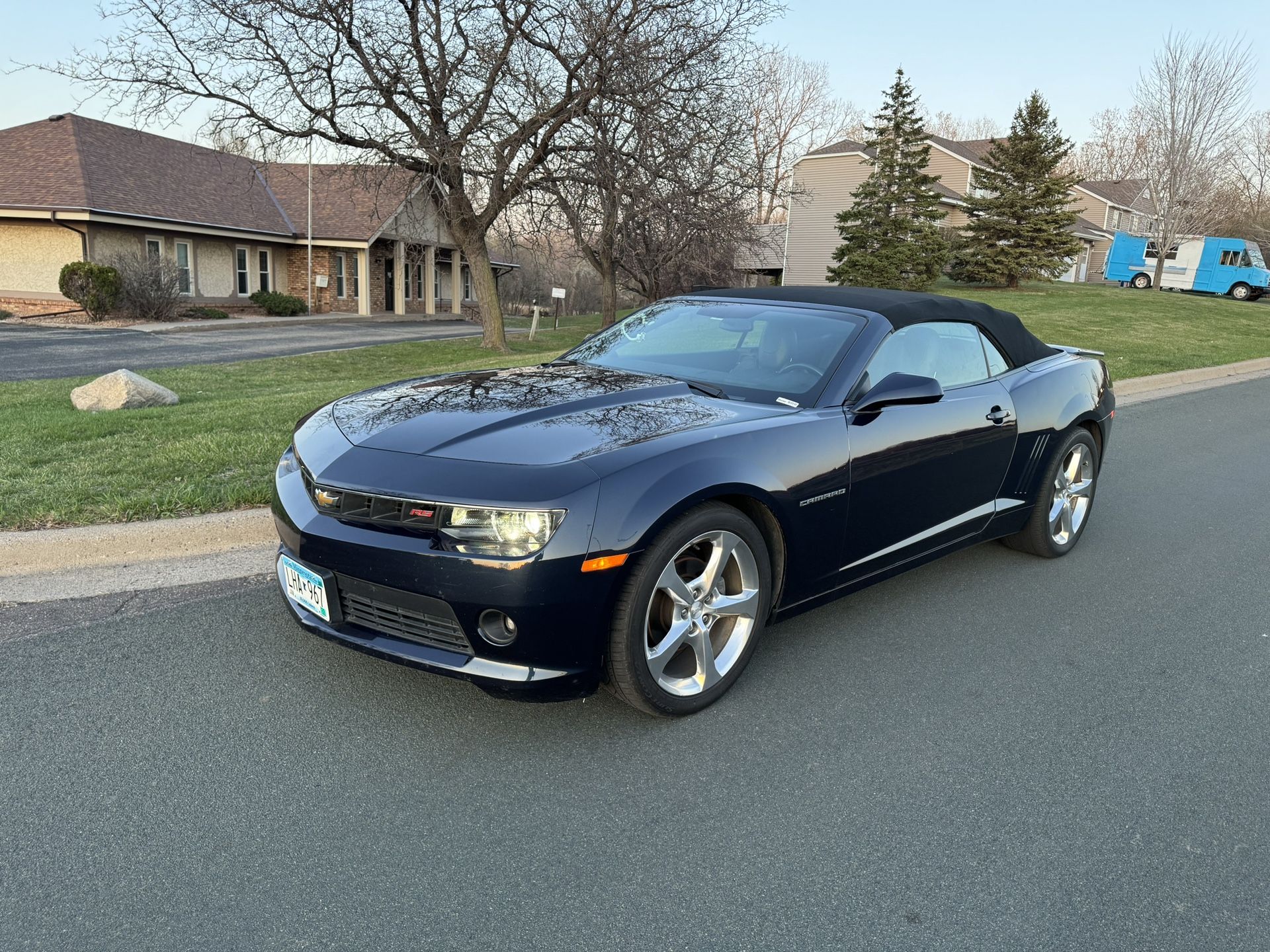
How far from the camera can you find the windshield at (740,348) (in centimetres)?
395

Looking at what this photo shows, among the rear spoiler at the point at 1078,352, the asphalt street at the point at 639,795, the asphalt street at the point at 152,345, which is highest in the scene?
the rear spoiler at the point at 1078,352

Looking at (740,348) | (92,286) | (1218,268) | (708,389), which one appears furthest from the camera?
(1218,268)

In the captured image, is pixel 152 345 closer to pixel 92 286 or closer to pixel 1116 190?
pixel 92 286

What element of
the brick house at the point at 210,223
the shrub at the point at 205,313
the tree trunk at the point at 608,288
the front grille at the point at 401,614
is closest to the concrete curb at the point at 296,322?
the shrub at the point at 205,313

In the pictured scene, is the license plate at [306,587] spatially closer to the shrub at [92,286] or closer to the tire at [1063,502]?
the tire at [1063,502]

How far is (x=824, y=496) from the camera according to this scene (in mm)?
3527

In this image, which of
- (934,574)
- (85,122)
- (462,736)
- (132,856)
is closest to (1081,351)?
(934,574)

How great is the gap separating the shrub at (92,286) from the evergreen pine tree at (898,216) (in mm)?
24001

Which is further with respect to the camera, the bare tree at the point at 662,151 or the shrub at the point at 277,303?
the shrub at the point at 277,303

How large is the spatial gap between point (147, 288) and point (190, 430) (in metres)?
21.5

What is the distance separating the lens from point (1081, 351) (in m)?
5.69

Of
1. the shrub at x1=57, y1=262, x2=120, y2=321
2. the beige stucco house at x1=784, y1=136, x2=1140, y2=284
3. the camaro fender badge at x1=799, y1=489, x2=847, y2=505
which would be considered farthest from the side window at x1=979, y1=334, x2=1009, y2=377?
the beige stucco house at x1=784, y1=136, x2=1140, y2=284

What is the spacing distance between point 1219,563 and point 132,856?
5.49 metres

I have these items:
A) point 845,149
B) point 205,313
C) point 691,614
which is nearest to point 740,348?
point 691,614
